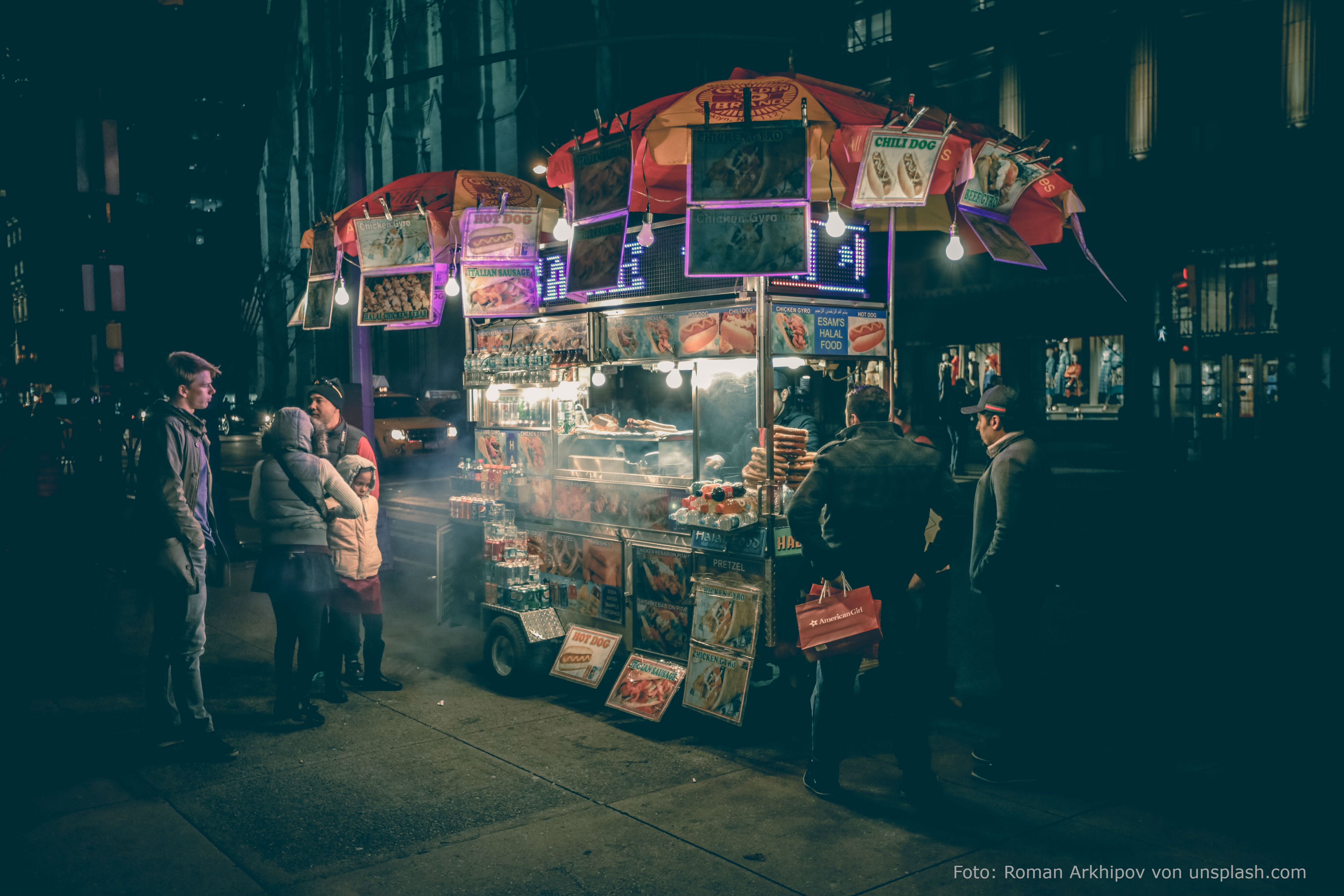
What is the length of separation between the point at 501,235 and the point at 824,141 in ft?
10.3

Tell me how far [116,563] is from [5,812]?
8055mm

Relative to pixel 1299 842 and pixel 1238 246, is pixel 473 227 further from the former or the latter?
pixel 1238 246

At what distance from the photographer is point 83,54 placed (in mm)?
18812

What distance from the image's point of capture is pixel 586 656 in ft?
21.5

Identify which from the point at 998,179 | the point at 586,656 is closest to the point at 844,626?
the point at 586,656

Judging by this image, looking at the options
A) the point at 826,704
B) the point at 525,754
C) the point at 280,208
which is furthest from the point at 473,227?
the point at 280,208

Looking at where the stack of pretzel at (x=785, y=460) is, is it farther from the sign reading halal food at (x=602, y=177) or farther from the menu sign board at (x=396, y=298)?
the menu sign board at (x=396, y=298)

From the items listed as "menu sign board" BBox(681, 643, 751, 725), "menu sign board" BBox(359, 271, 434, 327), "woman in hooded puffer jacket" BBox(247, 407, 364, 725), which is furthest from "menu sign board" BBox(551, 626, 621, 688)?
"menu sign board" BBox(359, 271, 434, 327)

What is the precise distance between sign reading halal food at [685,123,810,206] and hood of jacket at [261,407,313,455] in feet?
9.34

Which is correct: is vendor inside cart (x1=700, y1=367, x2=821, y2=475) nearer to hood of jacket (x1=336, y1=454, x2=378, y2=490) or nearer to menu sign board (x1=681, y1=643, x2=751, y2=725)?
menu sign board (x1=681, y1=643, x2=751, y2=725)

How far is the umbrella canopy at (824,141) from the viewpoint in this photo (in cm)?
557

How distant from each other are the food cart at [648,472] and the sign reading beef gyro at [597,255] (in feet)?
1.83

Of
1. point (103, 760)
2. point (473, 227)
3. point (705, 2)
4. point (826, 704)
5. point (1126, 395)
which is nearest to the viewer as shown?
point (826, 704)

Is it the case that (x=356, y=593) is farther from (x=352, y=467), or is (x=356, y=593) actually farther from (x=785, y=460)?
(x=785, y=460)
